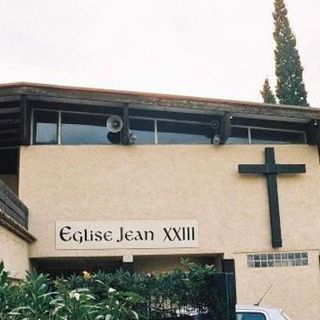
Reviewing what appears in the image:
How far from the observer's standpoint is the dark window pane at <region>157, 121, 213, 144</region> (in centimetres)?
1591

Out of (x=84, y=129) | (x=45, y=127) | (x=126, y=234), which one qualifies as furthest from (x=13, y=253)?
(x=84, y=129)

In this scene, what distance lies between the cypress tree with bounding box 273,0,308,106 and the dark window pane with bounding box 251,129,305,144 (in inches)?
549

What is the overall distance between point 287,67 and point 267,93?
10.7 ft

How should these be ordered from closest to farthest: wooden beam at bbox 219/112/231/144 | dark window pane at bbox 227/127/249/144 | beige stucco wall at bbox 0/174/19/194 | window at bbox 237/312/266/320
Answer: window at bbox 237/312/266/320 < wooden beam at bbox 219/112/231/144 < dark window pane at bbox 227/127/249/144 < beige stucco wall at bbox 0/174/19/194

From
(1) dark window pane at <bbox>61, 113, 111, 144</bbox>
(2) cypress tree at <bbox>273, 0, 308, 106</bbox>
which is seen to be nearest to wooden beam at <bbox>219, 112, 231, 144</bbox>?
(1) dark window pane at <bbox>61, 113, 111, 144</bbox>

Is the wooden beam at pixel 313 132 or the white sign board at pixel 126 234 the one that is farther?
the wooden beam at pixel 313 132

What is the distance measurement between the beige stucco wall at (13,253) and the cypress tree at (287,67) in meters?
19.6

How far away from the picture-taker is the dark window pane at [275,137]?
16312mm

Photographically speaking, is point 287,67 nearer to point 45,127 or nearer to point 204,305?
point 45,127

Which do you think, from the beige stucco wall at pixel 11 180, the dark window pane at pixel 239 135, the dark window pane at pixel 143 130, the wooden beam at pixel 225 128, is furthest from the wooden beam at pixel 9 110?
the dark window pane at pixel 239 135

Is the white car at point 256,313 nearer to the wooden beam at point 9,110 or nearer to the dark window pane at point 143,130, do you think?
the dark window pane at point 143,130

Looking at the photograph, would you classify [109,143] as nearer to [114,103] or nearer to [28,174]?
[114,103]

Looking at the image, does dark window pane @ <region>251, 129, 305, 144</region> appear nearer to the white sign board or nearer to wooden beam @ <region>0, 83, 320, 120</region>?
wooden beam @ <region>0, 83, 320, 120</region>

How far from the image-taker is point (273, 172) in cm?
1566
